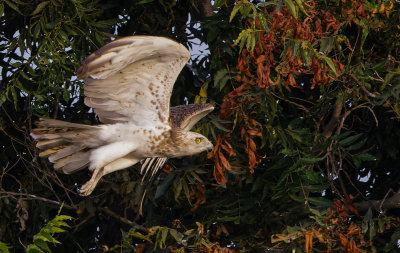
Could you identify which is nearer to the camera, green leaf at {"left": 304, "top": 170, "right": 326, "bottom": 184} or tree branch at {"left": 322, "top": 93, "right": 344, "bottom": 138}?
green leaf at {"left": 304, "top": 170, "right": 326, "bottom": 184}

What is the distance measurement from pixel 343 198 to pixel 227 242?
38.4 inches

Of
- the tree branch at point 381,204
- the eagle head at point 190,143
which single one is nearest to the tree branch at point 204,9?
the eagle head at point 190,143

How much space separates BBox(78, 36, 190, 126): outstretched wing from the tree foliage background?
1.82ft

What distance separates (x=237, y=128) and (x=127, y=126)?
1.18 metres

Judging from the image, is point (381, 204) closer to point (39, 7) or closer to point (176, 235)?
point (176, 235)

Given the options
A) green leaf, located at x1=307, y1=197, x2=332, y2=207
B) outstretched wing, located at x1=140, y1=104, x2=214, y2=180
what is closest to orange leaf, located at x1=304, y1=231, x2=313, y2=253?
green leaf, located at x1=307, y1=197, x2=332, y2=207

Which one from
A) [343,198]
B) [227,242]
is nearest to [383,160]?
[343,198]

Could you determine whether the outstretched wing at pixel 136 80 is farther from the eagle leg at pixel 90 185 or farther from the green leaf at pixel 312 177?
the green leaf at pixel 312 177

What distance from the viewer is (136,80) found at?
5.91 meters

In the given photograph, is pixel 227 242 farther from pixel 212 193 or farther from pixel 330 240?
pixel 330 240

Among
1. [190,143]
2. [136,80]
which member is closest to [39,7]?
[136,80]

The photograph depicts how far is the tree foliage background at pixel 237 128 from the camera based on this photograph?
6453mm

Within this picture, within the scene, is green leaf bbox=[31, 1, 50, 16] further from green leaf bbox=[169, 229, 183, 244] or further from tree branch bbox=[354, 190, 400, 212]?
tree branch bbox=[354, 190, 400, 212]

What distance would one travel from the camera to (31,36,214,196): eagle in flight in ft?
→ 19.1
